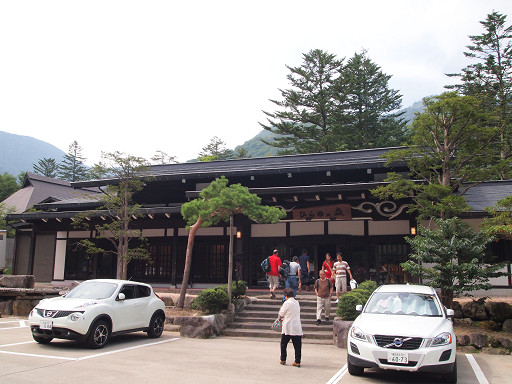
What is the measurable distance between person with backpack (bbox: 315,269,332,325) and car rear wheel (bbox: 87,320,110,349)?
18.4ft

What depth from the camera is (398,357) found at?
6.20 meters

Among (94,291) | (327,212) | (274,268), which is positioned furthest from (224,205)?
(327,212)

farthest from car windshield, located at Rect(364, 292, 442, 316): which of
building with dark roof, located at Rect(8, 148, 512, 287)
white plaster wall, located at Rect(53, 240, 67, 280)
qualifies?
white plaster wall, located at Rect(53, 240, 67, 280)

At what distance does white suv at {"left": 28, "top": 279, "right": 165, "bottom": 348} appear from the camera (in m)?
8.32

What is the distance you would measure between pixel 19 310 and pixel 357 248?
12507 mm

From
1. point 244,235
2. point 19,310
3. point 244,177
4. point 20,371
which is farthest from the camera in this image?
point 244,177

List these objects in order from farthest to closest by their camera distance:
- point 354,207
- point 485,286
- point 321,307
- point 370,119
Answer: point 370,119
point 354,207
point 321,307
point 485,286

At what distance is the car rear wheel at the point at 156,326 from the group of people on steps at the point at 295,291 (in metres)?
3.56

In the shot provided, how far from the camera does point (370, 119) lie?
3712cm

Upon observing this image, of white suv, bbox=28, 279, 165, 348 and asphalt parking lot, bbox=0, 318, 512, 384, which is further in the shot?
white suv, bbox=28, 279, 165, 348

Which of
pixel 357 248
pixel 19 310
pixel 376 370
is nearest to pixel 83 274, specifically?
pixel 19 310

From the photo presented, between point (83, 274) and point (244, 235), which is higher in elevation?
point (244, 235)

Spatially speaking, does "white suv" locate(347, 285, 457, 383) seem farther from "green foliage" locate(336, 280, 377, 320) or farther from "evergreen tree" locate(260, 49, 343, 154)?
"evergreen tree" locate(260, 49, 343, 154)

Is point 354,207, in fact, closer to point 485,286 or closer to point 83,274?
point 485,286
